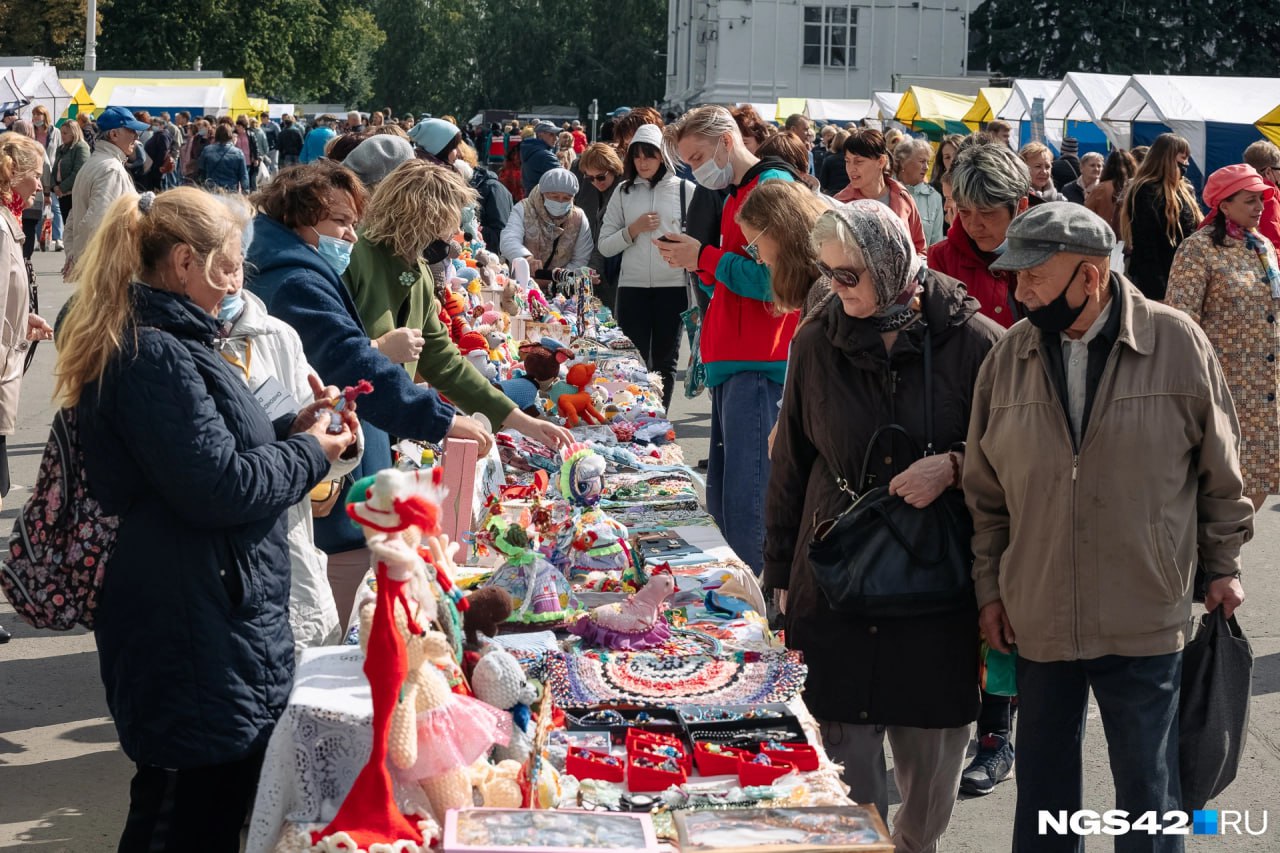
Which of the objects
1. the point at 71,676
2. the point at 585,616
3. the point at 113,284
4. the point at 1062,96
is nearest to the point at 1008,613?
the point at 585,616

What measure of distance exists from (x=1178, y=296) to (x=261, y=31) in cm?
4832

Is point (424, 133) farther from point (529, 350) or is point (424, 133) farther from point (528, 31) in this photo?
point (528, 31)

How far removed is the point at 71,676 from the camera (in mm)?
4992

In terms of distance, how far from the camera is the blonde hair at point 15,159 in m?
5.80

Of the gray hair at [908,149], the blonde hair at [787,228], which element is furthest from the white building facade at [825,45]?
the blonde hair at [787,228]

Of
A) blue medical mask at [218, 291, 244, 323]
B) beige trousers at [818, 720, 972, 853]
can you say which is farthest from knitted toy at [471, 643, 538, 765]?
blue medical mask at [218, 291, 244, 323]

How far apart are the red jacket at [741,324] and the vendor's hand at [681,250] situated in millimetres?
126

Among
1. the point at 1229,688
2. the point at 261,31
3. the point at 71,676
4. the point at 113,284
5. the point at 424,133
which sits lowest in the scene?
the point at 71,676

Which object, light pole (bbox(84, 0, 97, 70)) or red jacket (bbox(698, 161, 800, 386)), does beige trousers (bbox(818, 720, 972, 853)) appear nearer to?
red jacket (bbox(698, 161, 800, 386))

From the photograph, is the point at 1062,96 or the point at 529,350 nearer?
the point at 529,350

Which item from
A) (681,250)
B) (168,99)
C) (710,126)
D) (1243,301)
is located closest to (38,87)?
(168,99)

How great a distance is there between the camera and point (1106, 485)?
9.18 feet

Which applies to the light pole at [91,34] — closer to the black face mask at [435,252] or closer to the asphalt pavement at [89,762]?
the asphalt pavement at [89,762]

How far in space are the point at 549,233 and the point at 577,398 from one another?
11.8ft
